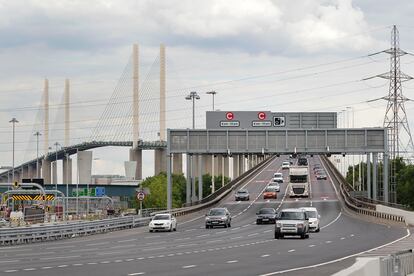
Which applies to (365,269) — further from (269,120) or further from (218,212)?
(269,120)

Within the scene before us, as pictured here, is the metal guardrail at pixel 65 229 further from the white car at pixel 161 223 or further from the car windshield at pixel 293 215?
the car windshield at pixel 293 215

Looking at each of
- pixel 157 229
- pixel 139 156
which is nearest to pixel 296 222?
pixel 157 229

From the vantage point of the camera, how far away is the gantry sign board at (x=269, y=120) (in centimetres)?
9900

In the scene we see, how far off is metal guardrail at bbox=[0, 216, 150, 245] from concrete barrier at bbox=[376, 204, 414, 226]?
20739 millimetres

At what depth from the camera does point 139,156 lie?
169875mm

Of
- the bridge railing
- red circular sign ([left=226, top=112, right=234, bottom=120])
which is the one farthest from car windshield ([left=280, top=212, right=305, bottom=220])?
Answer: red circular sign ([left=226, top=112, right=234, bottom=120])

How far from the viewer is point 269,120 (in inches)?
3905

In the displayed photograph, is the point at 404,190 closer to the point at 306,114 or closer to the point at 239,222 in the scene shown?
the point at 306,114

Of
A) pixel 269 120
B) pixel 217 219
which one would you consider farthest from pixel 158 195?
pixel 217 219

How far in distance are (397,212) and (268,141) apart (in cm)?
2504

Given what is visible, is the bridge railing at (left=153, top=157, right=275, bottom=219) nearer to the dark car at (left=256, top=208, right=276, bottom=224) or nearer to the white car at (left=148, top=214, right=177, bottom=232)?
the dark car at (left=256, top=208, right=276, bottom=224)

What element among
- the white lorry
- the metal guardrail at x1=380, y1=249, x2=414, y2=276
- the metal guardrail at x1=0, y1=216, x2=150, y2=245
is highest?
the white lorry

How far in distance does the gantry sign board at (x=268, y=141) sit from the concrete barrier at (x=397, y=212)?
45.8 ft

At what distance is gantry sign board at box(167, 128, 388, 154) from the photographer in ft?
310
